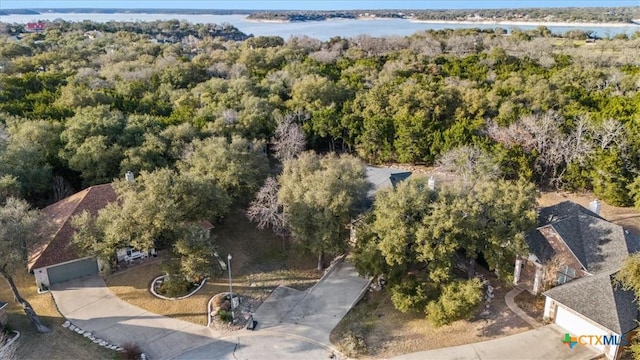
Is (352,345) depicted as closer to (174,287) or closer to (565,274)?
(174,287)

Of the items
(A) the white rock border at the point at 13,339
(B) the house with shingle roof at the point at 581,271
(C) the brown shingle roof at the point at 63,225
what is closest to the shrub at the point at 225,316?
(A) the white rock border at the point at 13,339

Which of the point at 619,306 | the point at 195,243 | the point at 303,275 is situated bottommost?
the point at 303,275

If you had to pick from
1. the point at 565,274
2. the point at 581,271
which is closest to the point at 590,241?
the point at 581,271

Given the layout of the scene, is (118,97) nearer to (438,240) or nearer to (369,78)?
(369,78)

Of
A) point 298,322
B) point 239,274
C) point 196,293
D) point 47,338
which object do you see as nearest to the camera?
point 47,338

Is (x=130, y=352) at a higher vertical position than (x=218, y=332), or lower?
higher

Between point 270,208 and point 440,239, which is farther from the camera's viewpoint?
point 270,208

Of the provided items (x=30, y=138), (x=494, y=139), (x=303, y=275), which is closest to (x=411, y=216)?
(x=303, y=275)
